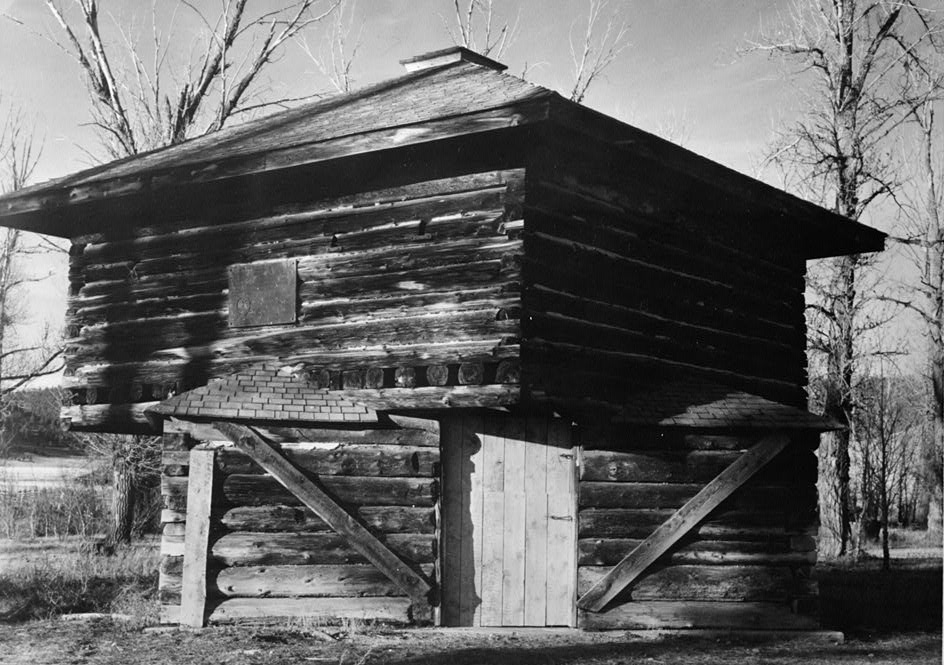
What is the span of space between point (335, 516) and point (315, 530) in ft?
1.10

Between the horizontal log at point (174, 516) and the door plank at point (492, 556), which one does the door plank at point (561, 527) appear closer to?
the door plank at point (492, 556)

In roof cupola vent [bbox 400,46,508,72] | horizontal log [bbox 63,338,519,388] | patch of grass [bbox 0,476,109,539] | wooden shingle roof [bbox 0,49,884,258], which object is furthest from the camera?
patch of grass [bbox 0,476,109,539]

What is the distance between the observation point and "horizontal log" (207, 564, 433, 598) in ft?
30.5

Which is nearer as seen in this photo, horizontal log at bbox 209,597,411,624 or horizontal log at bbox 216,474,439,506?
horizontal log at bbox 209,597,411,624

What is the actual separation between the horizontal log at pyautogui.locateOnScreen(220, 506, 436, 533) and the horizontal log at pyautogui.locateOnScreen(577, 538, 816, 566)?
164 centimetres

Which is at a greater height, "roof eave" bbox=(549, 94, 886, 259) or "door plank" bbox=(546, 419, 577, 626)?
"roof eave" bbox=(549, 94, 886, 259)

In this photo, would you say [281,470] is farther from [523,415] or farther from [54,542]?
[54,542]

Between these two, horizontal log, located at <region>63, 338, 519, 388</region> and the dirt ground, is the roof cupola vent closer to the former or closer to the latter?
horizontal log, located at <region>63, 338, 519, 388</region>

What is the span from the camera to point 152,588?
11.9 metres

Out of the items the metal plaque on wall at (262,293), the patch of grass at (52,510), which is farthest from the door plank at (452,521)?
the patch of grass at (52,510)

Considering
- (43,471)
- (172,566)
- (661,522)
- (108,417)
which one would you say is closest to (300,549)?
(172,566)

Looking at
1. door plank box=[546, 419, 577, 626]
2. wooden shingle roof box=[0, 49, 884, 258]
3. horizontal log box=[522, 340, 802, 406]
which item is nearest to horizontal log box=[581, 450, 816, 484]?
door plank box=[546, 419, 577, 626]

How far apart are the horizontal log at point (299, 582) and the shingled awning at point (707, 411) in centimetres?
287

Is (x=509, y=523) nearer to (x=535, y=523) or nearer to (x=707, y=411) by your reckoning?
(x=535, y=523)
